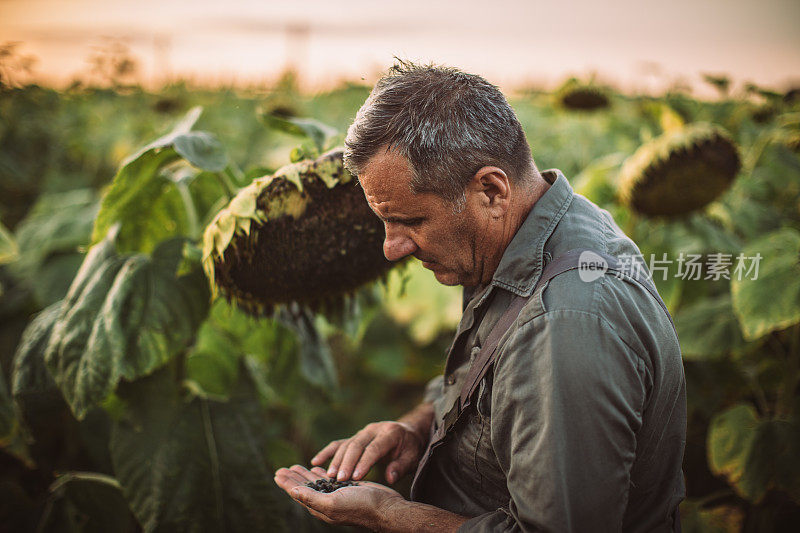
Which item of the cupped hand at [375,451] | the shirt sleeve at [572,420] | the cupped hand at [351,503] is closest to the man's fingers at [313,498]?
the cupped hand at [351,503]

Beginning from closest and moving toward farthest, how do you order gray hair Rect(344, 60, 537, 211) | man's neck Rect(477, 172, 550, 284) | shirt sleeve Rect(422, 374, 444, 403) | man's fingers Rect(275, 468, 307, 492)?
gray hair Rect(344, 60, 537, 211) → man's neck Rect(477, 172, 550, 284) → man's fingers Rect(275, 468, 307, 492) → shirt sleeve Rect(422, 374, 444, 403)

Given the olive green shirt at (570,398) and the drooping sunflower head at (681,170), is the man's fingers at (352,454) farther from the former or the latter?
the drooping sunflower head at (681,170)

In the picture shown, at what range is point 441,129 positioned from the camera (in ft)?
4.04

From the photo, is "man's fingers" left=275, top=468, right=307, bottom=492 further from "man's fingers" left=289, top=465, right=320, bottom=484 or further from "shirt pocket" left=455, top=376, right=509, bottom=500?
"shirt pocket" left=455, top=376, right=509, bottom=500

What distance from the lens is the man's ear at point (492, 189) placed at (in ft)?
4.13

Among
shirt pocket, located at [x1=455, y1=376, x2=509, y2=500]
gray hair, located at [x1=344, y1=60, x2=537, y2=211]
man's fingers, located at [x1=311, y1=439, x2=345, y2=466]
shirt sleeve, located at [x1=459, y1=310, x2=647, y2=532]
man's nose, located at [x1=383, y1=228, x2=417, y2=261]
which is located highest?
gray hair, located at [x1=344, y1=60, x2=537, y2=211]

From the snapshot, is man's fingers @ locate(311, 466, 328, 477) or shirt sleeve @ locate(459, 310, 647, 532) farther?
man's fingers @ locate(311, 466, 328, 477)

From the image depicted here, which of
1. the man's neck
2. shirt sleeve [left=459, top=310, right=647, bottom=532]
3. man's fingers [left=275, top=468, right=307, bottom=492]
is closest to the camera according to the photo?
shirt sleeve [left=459, top=310, right=647, bottom=532]

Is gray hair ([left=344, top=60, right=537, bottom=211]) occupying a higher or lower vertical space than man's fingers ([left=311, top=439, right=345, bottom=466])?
higher

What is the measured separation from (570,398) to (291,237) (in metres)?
0.85

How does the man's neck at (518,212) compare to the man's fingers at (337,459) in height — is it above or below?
above

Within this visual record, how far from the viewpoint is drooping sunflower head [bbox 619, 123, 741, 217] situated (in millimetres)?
2373

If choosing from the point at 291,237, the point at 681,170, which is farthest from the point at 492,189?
the point at 681,170

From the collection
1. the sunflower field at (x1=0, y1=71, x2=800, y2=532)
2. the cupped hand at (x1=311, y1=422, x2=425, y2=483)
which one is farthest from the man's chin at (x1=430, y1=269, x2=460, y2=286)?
the cupped hand at (x1=311, y1=422, x2=425, y2=483)
